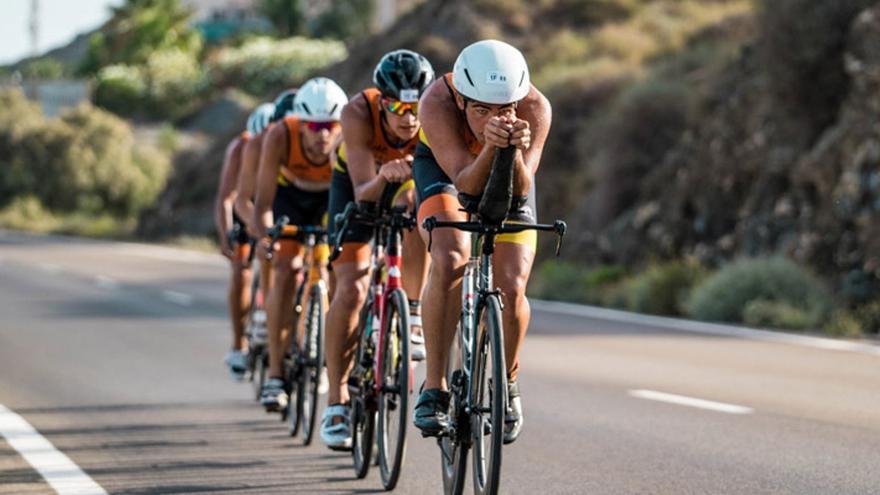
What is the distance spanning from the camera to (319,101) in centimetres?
1023

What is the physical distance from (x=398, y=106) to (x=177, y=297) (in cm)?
1654

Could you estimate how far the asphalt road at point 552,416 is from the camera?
8.51 meters

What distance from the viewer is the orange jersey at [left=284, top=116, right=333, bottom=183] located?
1072 cm

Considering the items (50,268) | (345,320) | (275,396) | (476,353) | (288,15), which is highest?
(288,15)

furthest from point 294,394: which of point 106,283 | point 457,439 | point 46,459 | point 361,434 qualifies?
point 106,283

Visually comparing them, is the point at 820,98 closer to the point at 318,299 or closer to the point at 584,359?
the point at 584,359

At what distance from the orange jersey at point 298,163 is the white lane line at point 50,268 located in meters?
21.6

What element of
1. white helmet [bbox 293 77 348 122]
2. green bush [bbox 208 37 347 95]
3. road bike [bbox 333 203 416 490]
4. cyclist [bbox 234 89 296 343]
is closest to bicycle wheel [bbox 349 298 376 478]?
road bike [bbox 333 203 416 490]

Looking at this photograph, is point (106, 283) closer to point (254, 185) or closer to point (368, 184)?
point (254, 185)

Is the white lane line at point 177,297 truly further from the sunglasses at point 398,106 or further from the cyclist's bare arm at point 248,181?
the sunglasses at point 398,106

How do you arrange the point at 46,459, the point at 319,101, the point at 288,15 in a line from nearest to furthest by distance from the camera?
the point at 46,459
the point at 319,101
the point at 288,15

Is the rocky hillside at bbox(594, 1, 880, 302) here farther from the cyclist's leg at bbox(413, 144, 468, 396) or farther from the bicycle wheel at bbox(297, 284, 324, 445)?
the cyclist's leg at bbox(413, 144, 468, 396)

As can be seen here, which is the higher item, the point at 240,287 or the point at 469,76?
the point at 469,76

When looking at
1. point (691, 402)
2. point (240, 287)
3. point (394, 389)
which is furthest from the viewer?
point (240, 287)
